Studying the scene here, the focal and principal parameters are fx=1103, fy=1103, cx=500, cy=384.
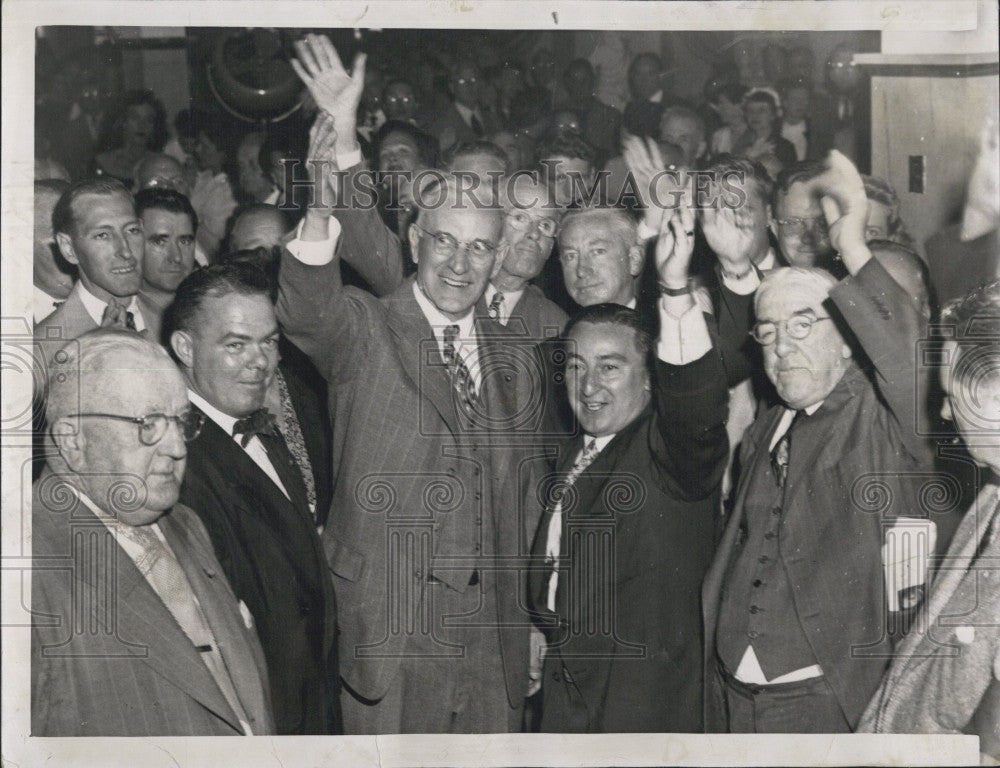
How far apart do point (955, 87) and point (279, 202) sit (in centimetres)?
263

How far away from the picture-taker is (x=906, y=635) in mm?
4191

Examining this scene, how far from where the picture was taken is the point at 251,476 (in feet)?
13.3

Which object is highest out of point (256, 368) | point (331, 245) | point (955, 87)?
point (955, 87)

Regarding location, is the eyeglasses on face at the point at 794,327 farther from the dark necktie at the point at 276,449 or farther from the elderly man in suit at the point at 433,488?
the dark necktie at the point at 276,449

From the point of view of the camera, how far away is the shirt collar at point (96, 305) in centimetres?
412

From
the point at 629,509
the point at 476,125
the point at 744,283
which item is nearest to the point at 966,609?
the point at 629,509

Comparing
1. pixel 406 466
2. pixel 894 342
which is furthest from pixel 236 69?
pixel 894 342

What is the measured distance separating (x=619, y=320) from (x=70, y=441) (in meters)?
2.09

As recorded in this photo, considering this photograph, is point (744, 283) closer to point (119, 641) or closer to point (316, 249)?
point (316, 249)

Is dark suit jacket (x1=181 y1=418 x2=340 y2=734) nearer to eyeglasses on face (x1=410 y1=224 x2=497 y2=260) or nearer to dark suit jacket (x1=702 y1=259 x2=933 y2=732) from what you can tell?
eyeglasses on face (x1=410 y1=224 x2=497 y2=260)

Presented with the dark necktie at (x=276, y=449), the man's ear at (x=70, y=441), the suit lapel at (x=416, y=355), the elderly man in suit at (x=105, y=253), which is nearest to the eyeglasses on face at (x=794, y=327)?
the suit lapel at (x=416, y=355)

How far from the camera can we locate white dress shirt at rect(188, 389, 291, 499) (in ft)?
13.3

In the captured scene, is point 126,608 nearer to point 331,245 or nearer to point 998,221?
point 331,245

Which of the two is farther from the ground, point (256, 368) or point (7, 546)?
point (256, 368)
